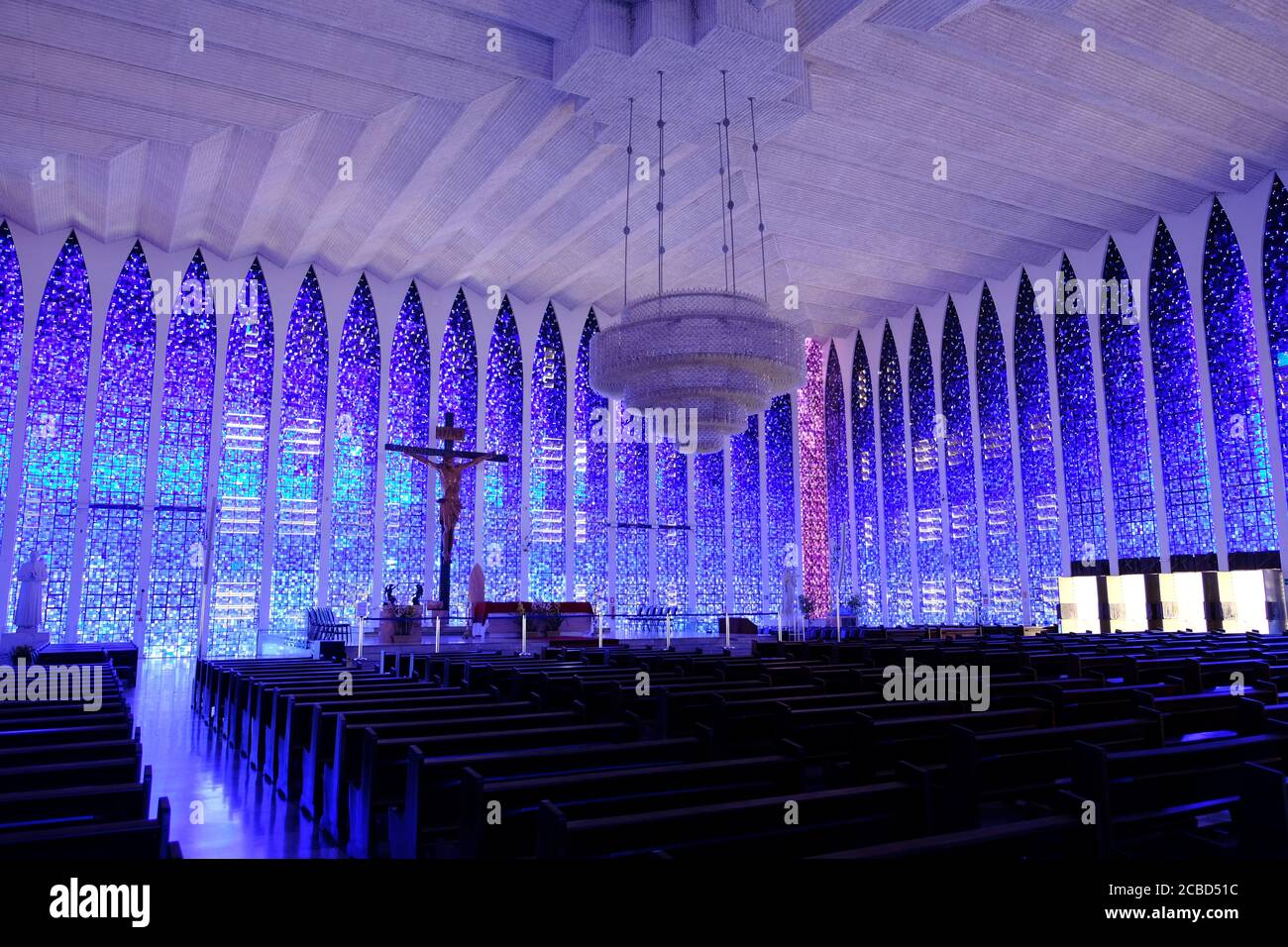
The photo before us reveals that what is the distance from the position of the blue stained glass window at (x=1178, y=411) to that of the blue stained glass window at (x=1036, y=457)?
2154 millimetres

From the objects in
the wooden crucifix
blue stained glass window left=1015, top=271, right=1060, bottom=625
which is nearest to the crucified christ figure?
the wooden crucifix

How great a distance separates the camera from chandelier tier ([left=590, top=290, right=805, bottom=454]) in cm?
884

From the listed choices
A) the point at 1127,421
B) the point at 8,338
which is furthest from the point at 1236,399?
the point at 8,338

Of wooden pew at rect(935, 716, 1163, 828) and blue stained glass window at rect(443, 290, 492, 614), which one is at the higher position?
blue stained glass window at rect(443, 290, 492, 614)

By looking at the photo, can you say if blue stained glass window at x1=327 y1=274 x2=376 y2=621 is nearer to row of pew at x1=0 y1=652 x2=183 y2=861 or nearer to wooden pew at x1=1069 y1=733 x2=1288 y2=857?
row of pew at x1=0 y1=652 x2=183 y2=861

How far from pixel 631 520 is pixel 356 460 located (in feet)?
20.4

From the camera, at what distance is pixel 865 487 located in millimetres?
21453

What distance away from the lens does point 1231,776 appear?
8.78 feet

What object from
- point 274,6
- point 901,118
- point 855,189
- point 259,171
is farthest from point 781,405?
point 274,6

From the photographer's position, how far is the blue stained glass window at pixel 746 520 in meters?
20.7

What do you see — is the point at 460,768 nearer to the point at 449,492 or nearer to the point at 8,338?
the point at 449,492

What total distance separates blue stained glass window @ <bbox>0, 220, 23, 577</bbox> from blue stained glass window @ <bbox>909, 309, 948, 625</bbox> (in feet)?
59.0

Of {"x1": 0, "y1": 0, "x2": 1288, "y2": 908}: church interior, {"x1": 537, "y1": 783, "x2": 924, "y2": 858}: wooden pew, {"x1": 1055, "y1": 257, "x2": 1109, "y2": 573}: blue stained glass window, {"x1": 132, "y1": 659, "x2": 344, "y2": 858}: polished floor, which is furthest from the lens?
{"x1": 1055, "y1": 257, "x2": 1109, "y2": 573}: blue stained glass window
